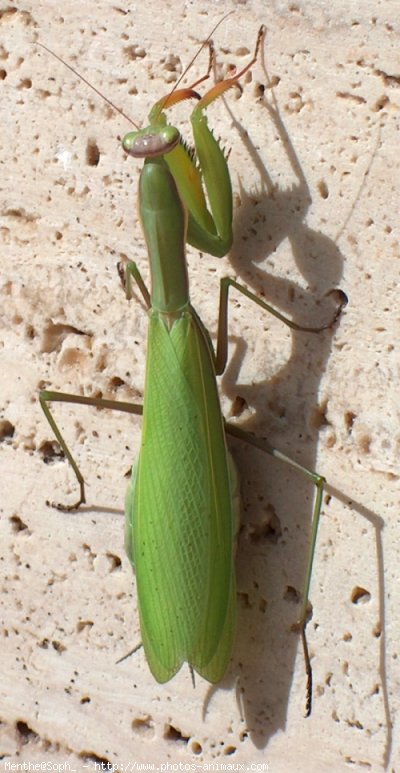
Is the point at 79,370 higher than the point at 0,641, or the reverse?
the point at 79,370

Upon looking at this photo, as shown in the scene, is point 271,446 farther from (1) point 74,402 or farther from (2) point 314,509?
(1) point 74,402

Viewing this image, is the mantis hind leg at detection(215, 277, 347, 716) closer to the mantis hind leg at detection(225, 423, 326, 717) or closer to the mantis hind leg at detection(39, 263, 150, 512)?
the mantis hind leg at detection(225, 423, 326, 717)

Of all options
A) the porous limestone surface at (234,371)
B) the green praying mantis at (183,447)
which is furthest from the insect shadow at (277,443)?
the green praying mantis at (183,447)

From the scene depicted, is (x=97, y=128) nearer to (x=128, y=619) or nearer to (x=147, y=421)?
(x=147, y=421)

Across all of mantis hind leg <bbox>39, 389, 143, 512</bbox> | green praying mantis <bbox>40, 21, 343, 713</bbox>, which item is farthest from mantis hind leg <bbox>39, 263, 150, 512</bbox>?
green praying mantis <bbox>40, 21, 343, 713</bbox>

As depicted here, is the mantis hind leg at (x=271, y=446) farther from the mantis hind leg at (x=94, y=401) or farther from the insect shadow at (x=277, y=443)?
the mantis hind leg at (x=94, y=401)

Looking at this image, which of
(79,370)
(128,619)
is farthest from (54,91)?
(128,619)
